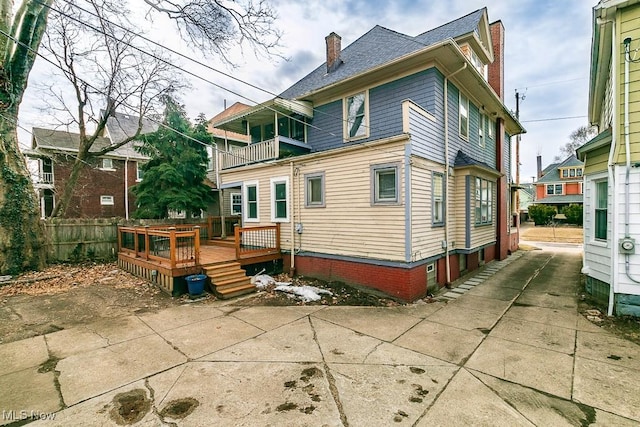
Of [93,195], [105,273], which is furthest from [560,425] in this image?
[93,195]

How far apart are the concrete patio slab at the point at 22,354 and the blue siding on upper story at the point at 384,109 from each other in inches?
360

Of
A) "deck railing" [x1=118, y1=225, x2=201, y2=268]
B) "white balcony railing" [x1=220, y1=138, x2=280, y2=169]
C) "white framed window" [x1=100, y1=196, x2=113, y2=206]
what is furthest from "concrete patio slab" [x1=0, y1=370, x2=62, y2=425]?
"white framed window" [x1=100, y1=196, x2=113, y2=206]

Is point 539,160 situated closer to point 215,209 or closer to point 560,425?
point 215,209

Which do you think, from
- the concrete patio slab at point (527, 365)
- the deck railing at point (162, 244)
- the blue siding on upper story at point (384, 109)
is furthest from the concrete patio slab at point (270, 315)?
the blue siding on upper story at point (384, 109)

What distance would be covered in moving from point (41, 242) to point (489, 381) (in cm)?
1307

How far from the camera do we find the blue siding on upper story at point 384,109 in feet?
28.1

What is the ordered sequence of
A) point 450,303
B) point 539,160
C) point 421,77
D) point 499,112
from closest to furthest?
1. point 450,303
2. point 421,77
3. point 499,112
4. point 539,160

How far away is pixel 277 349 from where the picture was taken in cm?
463

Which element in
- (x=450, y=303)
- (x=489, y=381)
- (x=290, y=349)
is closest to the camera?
(x=489, y=381)

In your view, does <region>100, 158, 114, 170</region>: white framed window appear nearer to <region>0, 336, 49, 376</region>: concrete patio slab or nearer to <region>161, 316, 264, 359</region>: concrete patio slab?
<region>0, 336, 49, 376</region>: concrete patio slab

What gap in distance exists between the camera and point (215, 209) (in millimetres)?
16250

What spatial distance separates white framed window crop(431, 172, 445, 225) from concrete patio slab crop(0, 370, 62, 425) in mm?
8229

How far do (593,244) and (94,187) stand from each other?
27.7 meters

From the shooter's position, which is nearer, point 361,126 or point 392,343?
point 392,343
